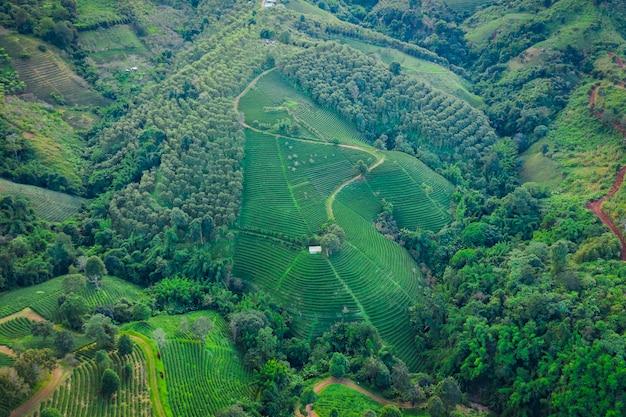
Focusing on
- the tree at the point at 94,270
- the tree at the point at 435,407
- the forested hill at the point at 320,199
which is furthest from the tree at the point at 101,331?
the tree at the point at 435,407

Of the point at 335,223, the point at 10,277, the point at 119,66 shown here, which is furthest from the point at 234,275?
the point at 119,66

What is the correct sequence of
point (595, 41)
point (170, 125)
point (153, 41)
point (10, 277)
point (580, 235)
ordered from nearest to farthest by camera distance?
1. point (10, 277)
2. point (580, 235)
3. point (170, 125)
4. point (595, 41)
5. point (153, 41)

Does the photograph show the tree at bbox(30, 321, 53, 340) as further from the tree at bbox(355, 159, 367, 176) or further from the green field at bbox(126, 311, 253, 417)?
the tree at bbox(355, 159, 367, 176)

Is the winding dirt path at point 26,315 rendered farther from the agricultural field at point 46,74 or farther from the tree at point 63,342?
the agricultural field at point 46,74

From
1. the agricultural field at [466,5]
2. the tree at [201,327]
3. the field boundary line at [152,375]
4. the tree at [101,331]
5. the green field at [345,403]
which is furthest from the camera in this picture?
the agricultural field at [466,5]

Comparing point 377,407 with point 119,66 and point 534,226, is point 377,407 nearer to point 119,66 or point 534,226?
point 534,226

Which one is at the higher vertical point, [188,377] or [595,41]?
[595,41]

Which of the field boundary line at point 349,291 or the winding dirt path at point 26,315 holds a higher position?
the field boundary line at point 349,291
